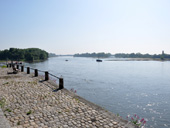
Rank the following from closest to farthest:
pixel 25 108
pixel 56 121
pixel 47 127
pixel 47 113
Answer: pixel 47 127 < pixel 56 121 < pixel 47 113 < pixel 25 108

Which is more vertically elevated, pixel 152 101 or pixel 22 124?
pixel 22 124

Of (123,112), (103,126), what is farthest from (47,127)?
(123,112)

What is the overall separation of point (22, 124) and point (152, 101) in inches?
576

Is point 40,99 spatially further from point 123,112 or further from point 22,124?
point 123,112

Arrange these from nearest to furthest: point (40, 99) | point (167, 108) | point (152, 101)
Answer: point (40, 99)
point (167, 108)
point (152, 101)

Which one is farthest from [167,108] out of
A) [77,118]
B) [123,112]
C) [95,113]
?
[77,118]

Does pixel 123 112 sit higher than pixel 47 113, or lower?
lower

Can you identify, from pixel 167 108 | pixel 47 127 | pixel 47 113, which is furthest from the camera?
pixel 167 108

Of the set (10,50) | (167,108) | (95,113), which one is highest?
(10,50)

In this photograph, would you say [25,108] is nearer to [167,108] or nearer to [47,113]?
[47,113]

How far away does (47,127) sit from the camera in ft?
17.7

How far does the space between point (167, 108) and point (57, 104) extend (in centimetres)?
1151

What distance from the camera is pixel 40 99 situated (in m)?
8.87

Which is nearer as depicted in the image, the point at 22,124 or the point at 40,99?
the point at 22,124
